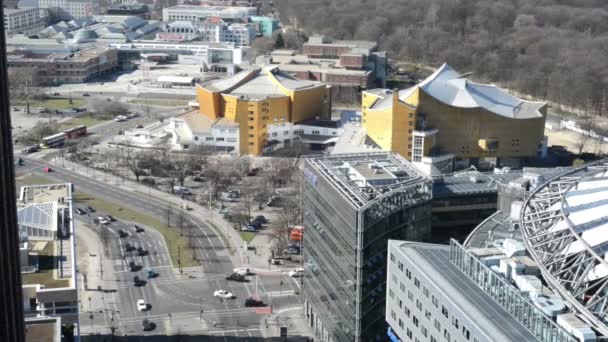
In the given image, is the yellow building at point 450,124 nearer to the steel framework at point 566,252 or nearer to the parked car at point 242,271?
the parked car at point 242,271

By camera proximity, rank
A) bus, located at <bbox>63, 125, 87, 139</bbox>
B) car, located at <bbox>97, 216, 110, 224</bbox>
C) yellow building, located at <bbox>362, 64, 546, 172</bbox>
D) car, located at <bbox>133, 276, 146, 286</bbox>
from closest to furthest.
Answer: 1. car, located at <bbox>133, 276, 146, 286</bbox>
2. car, located at <bbox>97, 216, 110, 224</bbox>
3. yellow building, located at <bbox>362, 64, 546, 172</bbox>
4. bus, located at <bbox>63, 125, 87, 139</bbox>

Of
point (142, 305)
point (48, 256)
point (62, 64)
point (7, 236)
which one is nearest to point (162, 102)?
point (62, 64)

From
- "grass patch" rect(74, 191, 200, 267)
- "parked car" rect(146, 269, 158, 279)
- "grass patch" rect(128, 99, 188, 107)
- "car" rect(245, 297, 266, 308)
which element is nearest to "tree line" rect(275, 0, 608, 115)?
"grass patch" rect(128, 99, 188, 107)

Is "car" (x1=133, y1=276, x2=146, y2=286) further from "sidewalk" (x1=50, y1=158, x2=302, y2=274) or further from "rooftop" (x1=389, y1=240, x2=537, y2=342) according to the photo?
"rooftop" (x1=389, y1=240, x2=537, y2=342)

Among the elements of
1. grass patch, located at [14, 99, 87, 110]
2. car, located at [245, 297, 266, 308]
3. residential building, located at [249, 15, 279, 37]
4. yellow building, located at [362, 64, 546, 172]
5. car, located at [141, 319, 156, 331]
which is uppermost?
residential building, located at [249, 15, 279, 37]

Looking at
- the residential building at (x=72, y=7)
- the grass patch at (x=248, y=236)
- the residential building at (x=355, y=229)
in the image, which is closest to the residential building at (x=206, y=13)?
the residential building at (x=72, y=7)

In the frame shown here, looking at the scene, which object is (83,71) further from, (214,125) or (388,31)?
(388,31)

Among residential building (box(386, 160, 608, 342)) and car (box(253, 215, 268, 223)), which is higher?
residential building (box(386, 160, 608, 342))
